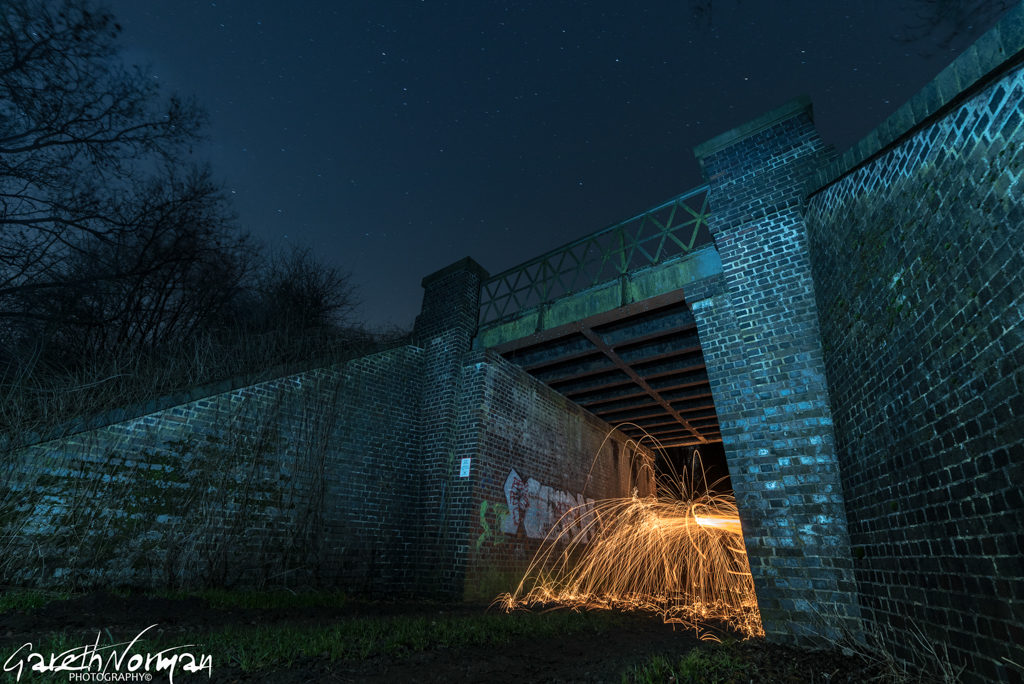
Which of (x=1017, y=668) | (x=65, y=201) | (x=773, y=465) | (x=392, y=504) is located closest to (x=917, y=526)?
(x=1017, y=668)

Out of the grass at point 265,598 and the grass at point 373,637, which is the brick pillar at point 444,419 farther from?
the grass at point 373,637

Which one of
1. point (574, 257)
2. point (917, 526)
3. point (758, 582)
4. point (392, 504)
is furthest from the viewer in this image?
point (574, 257)

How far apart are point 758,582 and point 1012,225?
15.3ft

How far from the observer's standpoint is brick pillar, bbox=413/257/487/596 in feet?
28.5

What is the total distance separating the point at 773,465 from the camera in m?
5.85

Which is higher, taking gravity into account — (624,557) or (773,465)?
(773,465)

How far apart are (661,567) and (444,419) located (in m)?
6.66

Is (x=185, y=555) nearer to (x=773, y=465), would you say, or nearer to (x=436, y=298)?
(x=436, y=298)

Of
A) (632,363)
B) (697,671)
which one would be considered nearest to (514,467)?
(632,363)

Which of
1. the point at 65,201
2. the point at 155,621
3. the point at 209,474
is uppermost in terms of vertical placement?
the point at 65,201

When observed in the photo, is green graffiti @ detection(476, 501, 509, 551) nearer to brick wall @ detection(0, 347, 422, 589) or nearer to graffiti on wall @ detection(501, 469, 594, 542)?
graffiti on wall @ detection(501, 469, 594, 542)

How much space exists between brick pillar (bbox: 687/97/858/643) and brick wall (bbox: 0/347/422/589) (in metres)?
6.24
